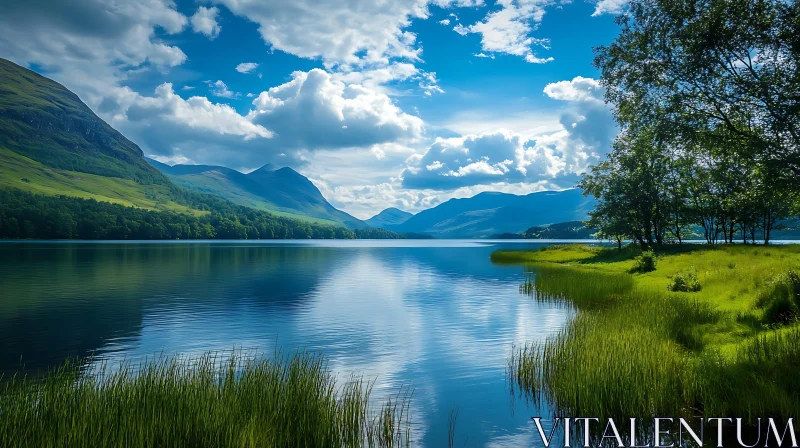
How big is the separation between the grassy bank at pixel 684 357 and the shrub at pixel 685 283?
771mm

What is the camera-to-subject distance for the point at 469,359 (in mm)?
23016

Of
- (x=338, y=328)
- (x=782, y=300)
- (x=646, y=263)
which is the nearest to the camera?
(x=782, y=300)

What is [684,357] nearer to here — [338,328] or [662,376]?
[662,376]

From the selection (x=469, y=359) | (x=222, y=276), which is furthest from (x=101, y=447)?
(x=222, y=276)

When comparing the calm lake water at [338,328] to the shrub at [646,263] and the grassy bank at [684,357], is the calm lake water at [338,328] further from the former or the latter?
the shrub at [646,263]

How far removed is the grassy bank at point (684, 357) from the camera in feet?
42.3

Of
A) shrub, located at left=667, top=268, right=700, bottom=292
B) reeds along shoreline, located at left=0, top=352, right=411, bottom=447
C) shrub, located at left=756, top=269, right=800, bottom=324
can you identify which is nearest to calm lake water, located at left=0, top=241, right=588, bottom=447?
reeds along shoreline, located at left=0, top=352, right=411, bottom=447

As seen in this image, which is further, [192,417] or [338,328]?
[338,328]

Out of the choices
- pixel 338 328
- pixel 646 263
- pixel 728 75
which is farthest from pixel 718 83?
pixel 646 263

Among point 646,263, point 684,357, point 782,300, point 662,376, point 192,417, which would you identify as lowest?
point 684,357

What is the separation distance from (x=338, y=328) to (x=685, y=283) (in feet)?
85.2

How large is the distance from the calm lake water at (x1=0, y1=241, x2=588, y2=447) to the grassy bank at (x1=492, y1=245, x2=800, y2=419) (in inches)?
79.9

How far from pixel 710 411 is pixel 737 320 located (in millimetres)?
13614

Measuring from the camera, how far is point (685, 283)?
35.8m
